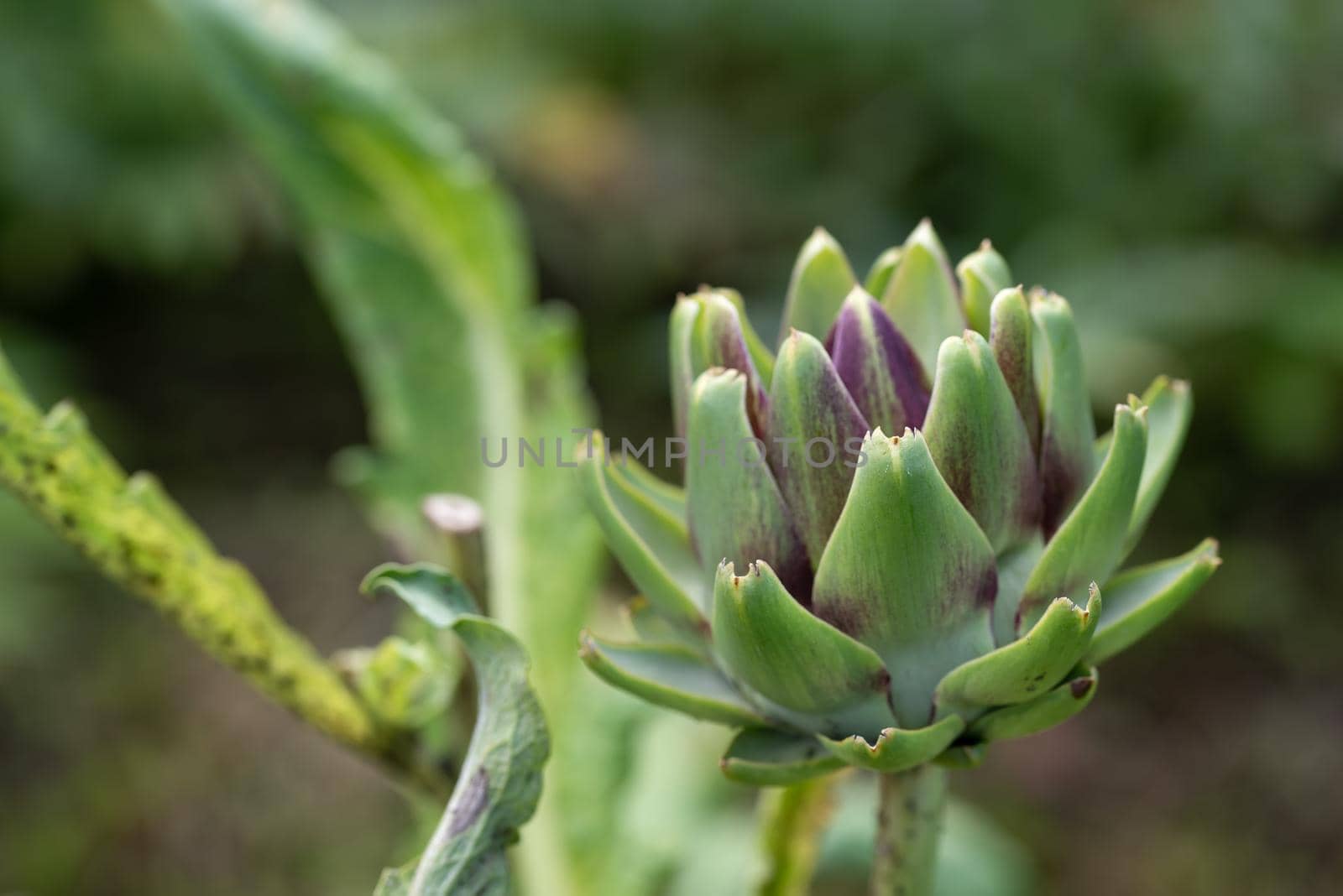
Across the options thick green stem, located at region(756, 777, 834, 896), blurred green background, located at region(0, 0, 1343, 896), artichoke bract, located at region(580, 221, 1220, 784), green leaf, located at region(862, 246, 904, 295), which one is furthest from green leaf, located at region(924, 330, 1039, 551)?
blurred green background, located at region(0, 0, 1343, 896)

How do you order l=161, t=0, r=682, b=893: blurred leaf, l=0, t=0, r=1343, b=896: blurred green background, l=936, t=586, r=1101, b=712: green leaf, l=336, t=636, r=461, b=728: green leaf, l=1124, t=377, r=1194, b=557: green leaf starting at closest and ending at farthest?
l=936, t=586, r=1101, b=712: green leaf → l=1124, t=377, r=1194, b=557: green leaf → l=336, t=636, r=461, b=728: green leaf → l=161, t=0, r=682, b=893: blurred leaf → l=0, t=0, r=1343, b=896: blurred green background

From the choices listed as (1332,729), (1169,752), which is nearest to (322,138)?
(1169,752)

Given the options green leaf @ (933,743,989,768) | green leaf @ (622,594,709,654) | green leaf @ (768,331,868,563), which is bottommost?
green leaf @ (933,743,989,768)

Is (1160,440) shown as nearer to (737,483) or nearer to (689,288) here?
(737,483)

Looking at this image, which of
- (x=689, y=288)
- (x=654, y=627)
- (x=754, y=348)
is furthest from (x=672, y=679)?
(x=689, y=288)

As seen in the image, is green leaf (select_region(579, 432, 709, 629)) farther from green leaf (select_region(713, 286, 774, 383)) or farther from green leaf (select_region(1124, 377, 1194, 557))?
green leaf (select_region(1124, 377, 1194, 557))

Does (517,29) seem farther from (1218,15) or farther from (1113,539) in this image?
(1113,539)
